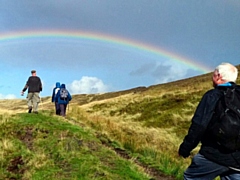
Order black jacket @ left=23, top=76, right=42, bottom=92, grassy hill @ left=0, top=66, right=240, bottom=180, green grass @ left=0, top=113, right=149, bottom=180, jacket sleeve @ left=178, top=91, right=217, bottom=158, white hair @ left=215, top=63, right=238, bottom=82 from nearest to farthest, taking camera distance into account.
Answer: jacket sleeve @ left=178, top=91, right=217, bottom=158
white hair @ left=215, top=63, right=238, bottom=82
green grass @ left=0, top=113, right=149, bottom=180
grassy hill @ left=0, top=66, right=240, bottom=180
black jacket @ left=23, top=76, right=42, bottom=92

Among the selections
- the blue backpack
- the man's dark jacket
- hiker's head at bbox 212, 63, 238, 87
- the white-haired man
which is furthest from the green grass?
the blue backpack

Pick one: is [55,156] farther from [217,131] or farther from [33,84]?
[33,84]

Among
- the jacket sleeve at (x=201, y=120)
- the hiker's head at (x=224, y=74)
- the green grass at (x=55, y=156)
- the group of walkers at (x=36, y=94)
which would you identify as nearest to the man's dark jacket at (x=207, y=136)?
the jacket sleeve at (x=201, y=120)

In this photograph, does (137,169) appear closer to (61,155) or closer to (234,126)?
(61,155)

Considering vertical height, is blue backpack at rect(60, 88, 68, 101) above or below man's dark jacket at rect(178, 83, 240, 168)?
above

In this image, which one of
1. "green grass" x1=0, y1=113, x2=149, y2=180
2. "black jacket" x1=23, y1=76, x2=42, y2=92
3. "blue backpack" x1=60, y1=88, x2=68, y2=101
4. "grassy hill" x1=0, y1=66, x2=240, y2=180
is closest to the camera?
"green grass" x1=0, y1=113, x2=149, y2=180

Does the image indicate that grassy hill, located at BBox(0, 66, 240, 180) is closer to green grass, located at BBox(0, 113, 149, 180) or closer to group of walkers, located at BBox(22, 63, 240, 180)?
green grass, located at BBox(0, 113, 149, 180)

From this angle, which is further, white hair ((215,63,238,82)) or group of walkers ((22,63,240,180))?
white hair ((215,63,238,82))

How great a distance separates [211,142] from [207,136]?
0.30ft

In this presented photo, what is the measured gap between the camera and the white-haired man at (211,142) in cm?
430

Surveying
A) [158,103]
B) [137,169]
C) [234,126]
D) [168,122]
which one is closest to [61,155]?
[137,169]

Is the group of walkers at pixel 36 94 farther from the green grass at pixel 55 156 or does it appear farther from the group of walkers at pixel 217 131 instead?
the group of walkers at pixel 217 131

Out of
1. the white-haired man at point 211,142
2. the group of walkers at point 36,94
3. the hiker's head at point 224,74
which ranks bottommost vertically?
the white-haired man at point 211,142

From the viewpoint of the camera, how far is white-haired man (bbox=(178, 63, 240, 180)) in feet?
14.1
